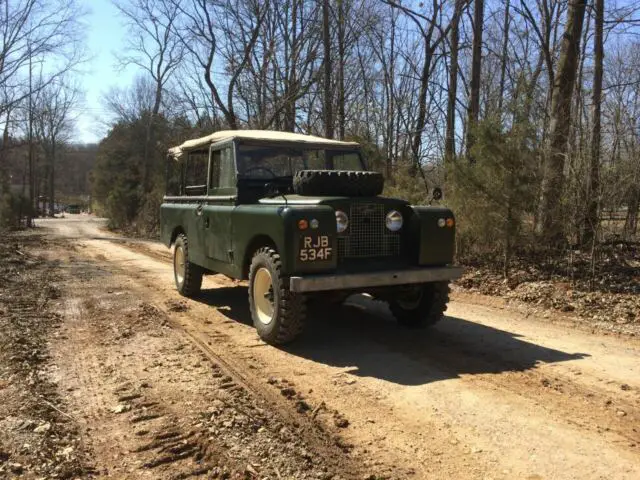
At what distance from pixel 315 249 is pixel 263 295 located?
3.45 feet

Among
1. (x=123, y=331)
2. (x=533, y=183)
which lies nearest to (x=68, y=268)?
(x=123, y=331)

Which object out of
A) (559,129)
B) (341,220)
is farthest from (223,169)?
(559,129)

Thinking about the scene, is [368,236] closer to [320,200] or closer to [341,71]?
[320,200]

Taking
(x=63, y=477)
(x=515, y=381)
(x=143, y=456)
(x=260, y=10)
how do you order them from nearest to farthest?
(x=63, y=477) → (x=143, y=456) → (x=515, y=381) → (x=260, y=10)

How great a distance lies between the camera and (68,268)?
12.5 metres

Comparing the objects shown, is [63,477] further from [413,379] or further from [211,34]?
[211,34]

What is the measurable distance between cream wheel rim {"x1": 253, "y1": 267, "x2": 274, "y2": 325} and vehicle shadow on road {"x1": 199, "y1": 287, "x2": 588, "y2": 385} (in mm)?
444

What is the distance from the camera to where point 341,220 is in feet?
18.1

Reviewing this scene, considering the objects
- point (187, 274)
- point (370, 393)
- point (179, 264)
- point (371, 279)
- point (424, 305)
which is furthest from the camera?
point (179, 264)

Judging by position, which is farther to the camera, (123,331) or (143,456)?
(123,331)

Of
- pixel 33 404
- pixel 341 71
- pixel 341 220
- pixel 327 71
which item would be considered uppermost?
pixel 341 71

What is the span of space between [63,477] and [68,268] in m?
10.5

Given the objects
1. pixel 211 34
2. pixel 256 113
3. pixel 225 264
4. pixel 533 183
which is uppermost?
pixel 211 34

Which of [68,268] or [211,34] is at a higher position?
[211,34]
